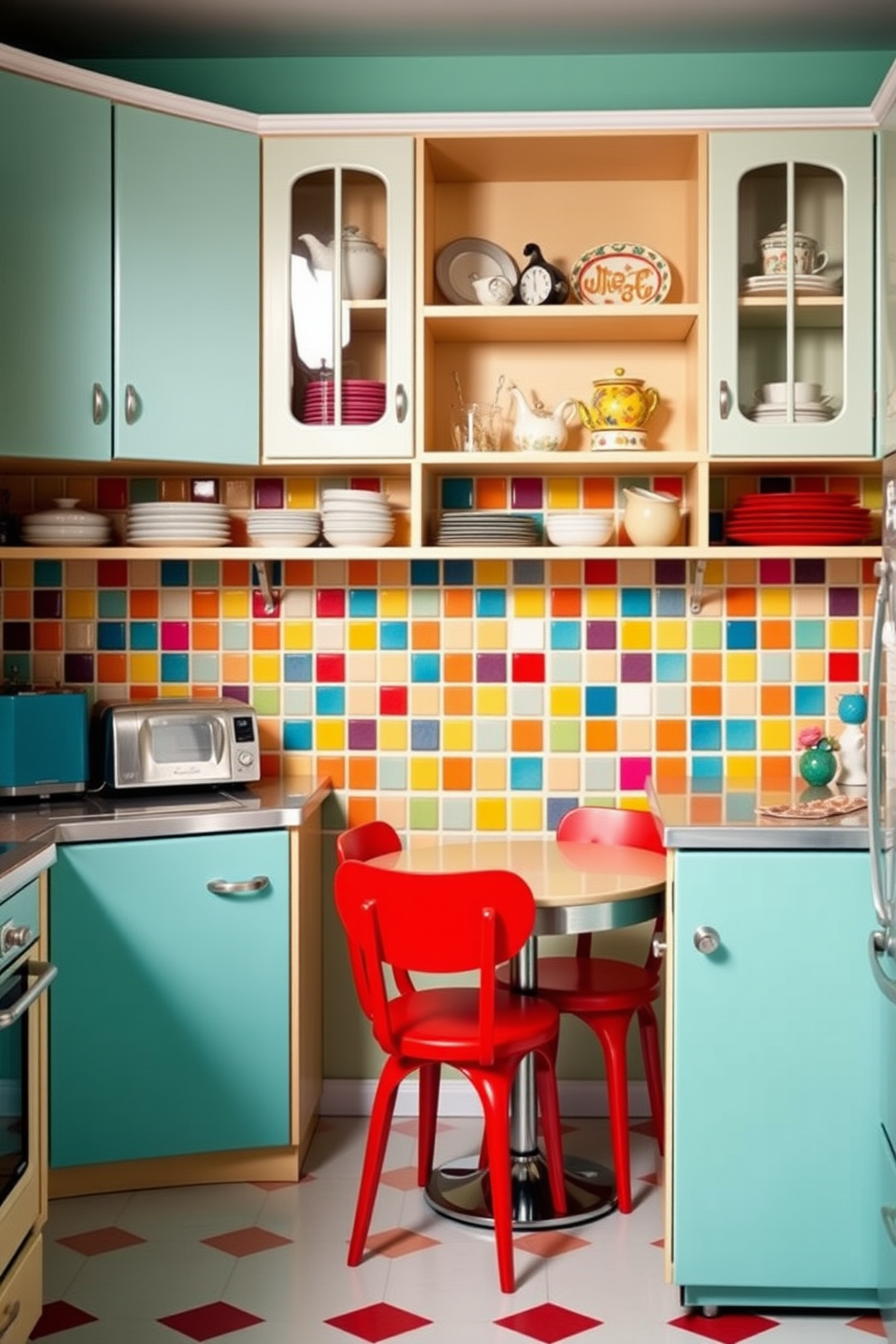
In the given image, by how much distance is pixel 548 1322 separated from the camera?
8.73 feet

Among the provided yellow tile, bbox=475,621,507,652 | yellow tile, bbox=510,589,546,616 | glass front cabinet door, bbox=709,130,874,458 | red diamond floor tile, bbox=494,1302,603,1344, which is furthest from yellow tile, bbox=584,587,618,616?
red diamond floor tile, bbox=494,1302,603,1344

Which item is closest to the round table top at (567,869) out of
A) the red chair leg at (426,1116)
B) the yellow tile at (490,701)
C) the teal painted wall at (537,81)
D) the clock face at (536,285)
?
the yellow tile at (490,701)

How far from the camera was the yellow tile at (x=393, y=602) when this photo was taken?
377 cm

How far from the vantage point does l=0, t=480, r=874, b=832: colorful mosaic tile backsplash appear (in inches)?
147

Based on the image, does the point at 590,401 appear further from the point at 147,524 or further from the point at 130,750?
the point at 130,750

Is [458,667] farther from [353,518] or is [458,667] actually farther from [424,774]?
[353,518]

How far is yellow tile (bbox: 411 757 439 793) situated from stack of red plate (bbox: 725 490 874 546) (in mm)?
966

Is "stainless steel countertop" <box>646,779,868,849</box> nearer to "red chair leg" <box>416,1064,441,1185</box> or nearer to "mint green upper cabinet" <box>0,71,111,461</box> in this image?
"red chair leg" <box>416,1064,441,1185</box>

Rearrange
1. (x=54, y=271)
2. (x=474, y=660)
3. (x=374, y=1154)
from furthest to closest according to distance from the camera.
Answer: (x=474, y=660) < (x=54, y=271) < (x=374, y=1154)

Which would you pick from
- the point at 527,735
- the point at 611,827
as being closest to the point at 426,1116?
the point at 611,827

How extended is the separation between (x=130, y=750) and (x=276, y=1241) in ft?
3.65

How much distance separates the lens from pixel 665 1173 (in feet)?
8.95

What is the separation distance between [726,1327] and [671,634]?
1.66 meters

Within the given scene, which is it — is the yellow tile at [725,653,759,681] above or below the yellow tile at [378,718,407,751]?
above
